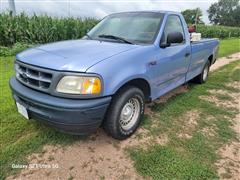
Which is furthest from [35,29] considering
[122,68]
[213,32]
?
[213,32]

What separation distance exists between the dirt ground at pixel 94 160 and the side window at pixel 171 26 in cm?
164

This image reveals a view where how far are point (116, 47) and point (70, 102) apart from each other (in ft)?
3.46

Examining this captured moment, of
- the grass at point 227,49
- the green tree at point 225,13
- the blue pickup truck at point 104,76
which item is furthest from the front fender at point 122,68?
the green tree at point 225,13

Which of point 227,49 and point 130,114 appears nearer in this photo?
point 130,114

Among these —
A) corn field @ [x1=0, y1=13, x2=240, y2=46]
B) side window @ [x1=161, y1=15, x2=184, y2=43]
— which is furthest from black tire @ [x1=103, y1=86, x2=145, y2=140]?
corn field @ [x1=0, y1=13, x2=240, y2=46]

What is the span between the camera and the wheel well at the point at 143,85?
2782 millimetres

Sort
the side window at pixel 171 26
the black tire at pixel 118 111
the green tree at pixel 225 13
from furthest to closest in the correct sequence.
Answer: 1. the green tree at pixel 225 13
2. the side window at pixel 171 26
3. the black tire at pixel 118 111

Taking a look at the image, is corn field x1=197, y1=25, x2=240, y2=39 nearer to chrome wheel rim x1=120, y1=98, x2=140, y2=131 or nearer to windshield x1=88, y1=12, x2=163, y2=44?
windshield x1=88, y1=12, x2=163, y2=44

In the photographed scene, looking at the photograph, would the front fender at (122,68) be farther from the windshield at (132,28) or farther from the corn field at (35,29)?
the corn field at (35,29)

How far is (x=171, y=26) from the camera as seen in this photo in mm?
3682

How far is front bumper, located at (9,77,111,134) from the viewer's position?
2.18m

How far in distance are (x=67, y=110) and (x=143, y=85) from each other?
1.30 metres

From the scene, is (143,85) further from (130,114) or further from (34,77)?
(34,77)

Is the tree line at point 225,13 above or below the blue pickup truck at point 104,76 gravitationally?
above
